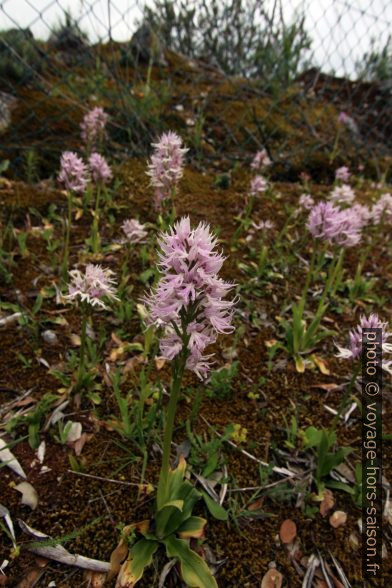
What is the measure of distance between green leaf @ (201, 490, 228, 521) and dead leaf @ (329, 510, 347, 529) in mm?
Result: 521

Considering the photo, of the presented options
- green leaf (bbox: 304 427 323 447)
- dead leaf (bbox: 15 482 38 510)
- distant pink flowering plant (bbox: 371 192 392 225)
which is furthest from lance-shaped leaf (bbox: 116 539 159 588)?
distant pink flowering plant (bbox: 371 192 392 225)

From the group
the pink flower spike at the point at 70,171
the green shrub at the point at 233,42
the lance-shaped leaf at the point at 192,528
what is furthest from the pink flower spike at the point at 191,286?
the green shrub at the point at 233,42

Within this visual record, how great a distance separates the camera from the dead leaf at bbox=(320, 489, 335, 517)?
1.96 m

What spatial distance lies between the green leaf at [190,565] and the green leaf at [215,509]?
200mm

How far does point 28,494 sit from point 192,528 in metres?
0.70

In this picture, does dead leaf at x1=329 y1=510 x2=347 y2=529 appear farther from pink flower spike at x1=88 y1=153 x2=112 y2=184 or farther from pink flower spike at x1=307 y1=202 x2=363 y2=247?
pink flower spike at x1=88 y1=153 x2=112 y2=184

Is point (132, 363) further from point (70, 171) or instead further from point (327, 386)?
point (70, 171)

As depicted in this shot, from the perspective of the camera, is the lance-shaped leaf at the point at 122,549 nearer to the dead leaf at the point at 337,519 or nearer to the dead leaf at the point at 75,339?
the dead leaf at the point at 337,519

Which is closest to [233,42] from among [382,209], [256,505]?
[382,209]

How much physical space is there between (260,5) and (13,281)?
5.00 meters

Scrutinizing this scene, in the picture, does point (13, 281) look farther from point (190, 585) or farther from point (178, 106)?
point (178, 106)

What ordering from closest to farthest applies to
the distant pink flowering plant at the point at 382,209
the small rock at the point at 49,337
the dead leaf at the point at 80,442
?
the dead leaf at the point at 80,442 < the small rock at the point at 49,337 < the distant pink flowering plant at the point at 382,209

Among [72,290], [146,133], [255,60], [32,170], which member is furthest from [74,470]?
[255,60]

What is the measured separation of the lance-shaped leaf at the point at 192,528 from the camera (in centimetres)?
164
